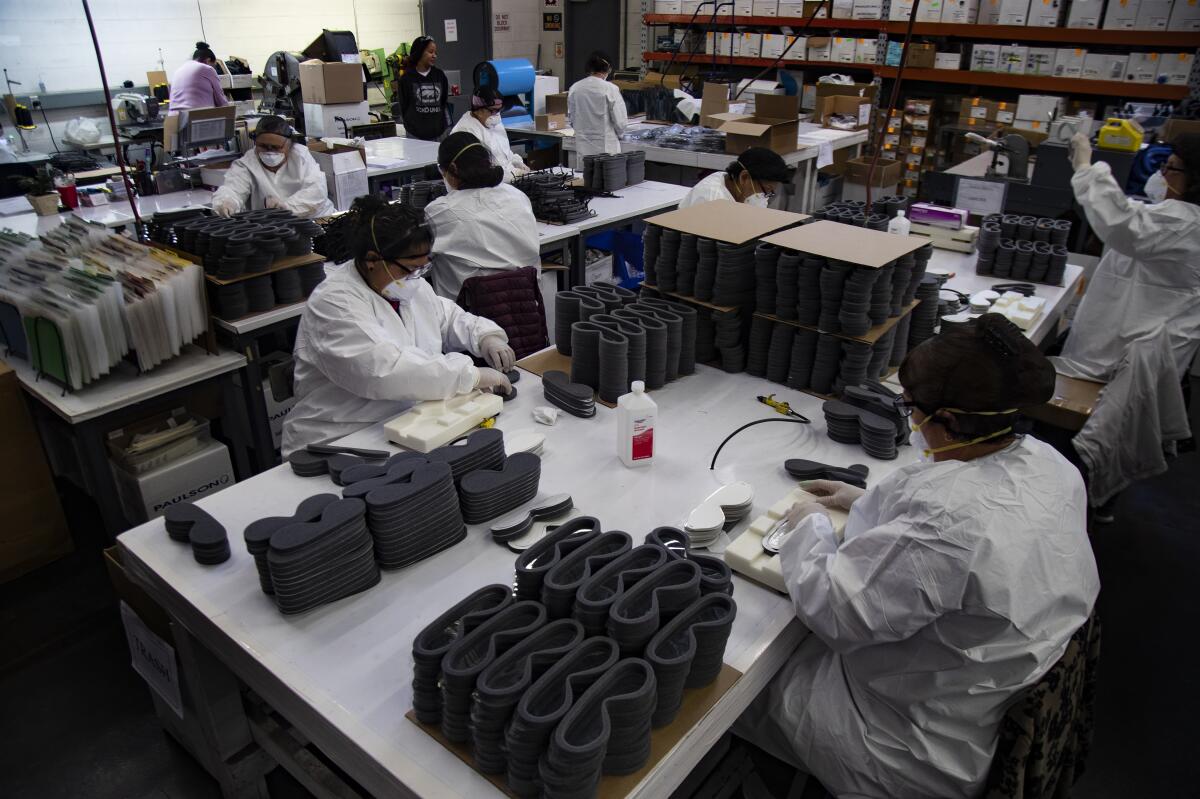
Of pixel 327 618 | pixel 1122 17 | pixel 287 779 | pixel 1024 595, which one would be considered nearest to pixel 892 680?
pixel 1024 595

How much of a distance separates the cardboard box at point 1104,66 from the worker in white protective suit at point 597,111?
3.59m

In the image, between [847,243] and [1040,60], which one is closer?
[847,243]

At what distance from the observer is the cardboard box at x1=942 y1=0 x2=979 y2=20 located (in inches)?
251

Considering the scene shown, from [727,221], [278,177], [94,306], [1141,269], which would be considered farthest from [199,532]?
[1141,269]

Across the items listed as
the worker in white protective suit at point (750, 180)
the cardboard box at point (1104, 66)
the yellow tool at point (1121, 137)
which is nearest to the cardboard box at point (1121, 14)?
the cardboard box at point (1104, 66)

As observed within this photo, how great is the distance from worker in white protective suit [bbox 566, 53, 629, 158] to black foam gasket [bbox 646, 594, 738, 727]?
198 inches


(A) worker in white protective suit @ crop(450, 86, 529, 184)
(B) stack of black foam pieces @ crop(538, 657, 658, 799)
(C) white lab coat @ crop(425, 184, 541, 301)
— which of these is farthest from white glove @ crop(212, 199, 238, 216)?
(B) stack of black foam pieces @ crop(538, 657, 658, 799)

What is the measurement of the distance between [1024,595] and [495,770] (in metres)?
0.97

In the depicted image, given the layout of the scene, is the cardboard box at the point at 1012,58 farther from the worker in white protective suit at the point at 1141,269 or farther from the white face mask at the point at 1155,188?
the worker in white protective suit at the point at 1141,269

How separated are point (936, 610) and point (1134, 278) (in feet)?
8.08

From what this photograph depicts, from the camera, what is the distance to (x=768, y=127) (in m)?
5.19

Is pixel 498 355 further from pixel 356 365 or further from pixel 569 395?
pixel 356 365

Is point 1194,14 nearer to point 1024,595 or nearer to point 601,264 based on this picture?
point 601,264

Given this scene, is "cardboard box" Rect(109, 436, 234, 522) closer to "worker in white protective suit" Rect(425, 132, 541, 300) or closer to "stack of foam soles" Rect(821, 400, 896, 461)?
"worker in white protective suit" Rect(425, 132, 541, 300)
